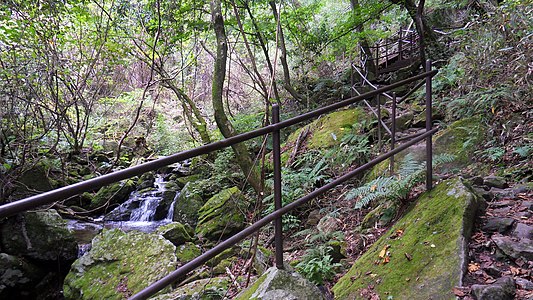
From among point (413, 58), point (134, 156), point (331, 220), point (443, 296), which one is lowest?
point (331, 220)

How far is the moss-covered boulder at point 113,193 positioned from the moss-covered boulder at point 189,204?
1.94m

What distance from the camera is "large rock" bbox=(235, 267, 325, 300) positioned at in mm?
1886

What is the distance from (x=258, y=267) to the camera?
394 cm

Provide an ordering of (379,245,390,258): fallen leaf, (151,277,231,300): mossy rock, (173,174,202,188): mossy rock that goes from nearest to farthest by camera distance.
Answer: (379,245,390,258): fallen leaf < (151,277,231,300): mossy rock < (173,174,202,188): mossy rock

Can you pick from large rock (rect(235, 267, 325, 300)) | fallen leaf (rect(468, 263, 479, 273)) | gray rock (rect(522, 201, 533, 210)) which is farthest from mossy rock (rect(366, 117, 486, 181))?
large rock (rect(235, 267, 325, 300))

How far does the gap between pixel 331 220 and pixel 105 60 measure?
20.9ft

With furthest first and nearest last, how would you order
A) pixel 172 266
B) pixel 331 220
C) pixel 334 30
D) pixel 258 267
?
pixel 334 30 → pixel 172 266 → pixel 331 220 → pixel 258 267

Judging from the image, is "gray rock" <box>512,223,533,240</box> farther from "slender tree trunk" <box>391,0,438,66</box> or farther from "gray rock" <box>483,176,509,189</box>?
"slender tree trunk" <box>391,0,438,66</box>

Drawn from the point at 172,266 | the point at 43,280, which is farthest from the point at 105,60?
the point at 172,266

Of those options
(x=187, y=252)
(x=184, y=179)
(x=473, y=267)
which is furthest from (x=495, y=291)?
(x=184, y=179)

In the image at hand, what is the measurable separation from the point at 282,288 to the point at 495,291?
107 centimetres

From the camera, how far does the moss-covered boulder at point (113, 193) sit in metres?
9.57

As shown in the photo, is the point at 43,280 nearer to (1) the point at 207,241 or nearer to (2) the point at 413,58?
(1) the point at 207,241

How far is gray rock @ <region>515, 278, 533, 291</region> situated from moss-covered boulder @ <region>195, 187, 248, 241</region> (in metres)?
4.51
